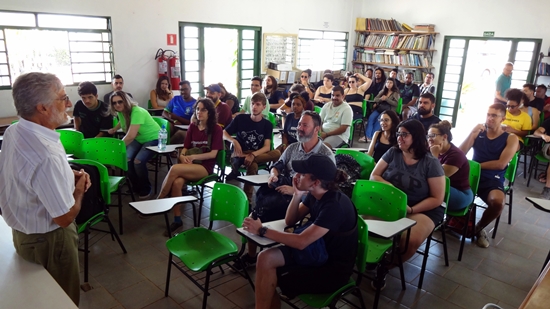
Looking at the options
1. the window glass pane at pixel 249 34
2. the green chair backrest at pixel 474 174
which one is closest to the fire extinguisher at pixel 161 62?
the window glass pane at pixel 249 34

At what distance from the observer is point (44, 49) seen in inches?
237

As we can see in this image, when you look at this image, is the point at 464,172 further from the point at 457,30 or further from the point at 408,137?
the point at 457,30

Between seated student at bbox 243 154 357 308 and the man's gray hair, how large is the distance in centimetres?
126

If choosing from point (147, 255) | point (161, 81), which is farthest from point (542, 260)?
point (161, 81)

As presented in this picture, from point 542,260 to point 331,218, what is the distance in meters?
2.58

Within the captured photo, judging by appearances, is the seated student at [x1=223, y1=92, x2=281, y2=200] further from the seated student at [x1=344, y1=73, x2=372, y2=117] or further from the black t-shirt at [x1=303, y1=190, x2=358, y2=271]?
the seated student at [x1=344, y1=73, x2=372, y2=117]

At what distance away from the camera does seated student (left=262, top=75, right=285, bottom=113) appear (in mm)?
7020

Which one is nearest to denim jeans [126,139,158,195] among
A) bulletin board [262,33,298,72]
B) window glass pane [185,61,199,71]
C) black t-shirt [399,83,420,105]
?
window glass pane [185,61,199,71]

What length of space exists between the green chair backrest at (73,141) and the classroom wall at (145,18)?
219cm

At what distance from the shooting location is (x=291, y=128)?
5027 mm

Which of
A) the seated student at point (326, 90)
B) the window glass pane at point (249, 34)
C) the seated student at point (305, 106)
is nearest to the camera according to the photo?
the seated student at point (305, 106)

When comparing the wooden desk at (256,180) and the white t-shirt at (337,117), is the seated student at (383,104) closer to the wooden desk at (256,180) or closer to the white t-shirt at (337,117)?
the white t-shirt at (337,117)

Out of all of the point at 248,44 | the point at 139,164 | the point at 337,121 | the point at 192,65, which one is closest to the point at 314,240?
the point at 139,164

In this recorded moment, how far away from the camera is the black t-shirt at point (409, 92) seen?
851cm
